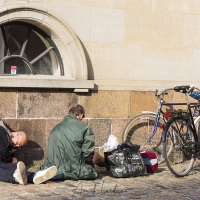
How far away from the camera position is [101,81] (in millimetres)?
9773

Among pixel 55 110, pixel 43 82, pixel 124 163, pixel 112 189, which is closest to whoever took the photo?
pixel 112 189

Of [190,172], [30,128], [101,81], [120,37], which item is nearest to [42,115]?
[30,128]

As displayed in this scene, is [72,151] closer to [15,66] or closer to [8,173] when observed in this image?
[8,173]

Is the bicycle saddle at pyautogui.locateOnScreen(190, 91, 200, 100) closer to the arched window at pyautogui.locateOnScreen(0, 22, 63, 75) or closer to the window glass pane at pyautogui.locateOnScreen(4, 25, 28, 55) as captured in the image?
the arched window at pyautogui.locateOnScreen(0, 22, 63, 75)

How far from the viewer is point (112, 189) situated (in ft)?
Result: 24.7

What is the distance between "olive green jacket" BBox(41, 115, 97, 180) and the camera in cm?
805

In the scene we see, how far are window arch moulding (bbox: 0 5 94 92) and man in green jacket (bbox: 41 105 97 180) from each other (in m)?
1.32

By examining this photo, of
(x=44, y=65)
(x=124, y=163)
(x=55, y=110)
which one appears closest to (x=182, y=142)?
(x=124, y=163)

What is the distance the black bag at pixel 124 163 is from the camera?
8.39 meters

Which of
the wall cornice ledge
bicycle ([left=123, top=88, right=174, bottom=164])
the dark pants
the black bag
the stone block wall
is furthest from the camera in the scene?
→ bicycle ([left=123, top=88, right=174, bottom=164])

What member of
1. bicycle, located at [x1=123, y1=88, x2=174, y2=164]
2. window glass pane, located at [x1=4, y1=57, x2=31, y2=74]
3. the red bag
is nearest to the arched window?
window glass pane, located at [x1=4, y1=57, x2=31, y2=74]

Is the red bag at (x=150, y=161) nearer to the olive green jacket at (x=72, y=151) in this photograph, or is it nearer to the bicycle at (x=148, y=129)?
the bicycle at (x=148, y=129)

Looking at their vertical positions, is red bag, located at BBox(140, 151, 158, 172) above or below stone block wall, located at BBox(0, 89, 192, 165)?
below

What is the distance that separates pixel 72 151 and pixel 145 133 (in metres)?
2.27
